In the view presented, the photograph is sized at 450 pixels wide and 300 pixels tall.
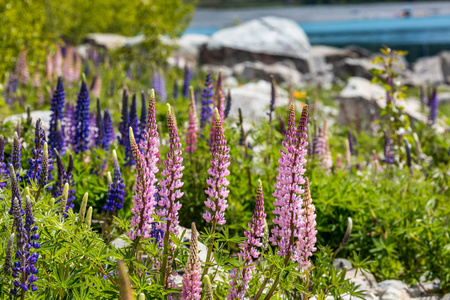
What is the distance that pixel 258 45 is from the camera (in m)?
25.4

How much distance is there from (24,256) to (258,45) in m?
23.8

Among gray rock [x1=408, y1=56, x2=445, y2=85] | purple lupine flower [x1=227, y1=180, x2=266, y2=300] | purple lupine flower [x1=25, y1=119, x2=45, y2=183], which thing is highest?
purple lupine flower [x1=25, y1=119, x2=45, y2=183]

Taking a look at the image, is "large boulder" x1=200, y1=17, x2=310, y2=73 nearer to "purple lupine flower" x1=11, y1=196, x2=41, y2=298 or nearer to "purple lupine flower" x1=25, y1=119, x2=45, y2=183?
"purple lupine flower" x1=25, y1=119, x2=45, y2=183

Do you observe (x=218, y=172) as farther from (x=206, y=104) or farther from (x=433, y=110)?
(x=433, y=110)

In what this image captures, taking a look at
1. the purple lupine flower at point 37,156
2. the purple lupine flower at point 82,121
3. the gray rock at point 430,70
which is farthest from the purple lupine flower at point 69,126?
the gray rock at point 430,70

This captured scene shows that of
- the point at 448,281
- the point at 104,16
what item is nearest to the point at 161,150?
the point at 448,281

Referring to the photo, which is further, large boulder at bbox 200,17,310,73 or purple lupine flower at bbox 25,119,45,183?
large boulder at bbox 200,17,310,73

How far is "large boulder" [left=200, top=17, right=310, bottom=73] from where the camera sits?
2502cm

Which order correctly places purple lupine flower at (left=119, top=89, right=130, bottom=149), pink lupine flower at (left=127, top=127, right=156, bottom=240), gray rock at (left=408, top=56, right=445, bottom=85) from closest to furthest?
pink lupine flower at (left=127, top=127, right=156, bottom=240), purple lupine flower at (left=119, top=89, right=130, bottom=149), gray rock at (left=408, top=56, right=445, bottom=85)

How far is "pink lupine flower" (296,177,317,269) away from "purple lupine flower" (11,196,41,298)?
1.60m

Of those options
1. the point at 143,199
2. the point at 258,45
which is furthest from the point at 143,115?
the point at 258,45

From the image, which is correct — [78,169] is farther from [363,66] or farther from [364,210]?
[363,66]

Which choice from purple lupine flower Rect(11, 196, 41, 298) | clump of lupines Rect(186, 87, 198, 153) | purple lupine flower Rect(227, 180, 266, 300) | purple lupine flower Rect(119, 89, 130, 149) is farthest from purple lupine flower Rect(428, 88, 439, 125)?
purple lupine flower Rect(11, 196, 41, 298)

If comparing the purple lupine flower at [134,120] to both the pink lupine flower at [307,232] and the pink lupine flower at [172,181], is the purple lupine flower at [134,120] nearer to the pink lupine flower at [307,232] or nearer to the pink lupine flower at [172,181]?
the pink lupine flower at [172,181]
